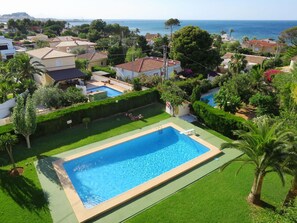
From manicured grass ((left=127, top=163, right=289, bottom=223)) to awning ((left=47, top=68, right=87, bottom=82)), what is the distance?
27.5 metres

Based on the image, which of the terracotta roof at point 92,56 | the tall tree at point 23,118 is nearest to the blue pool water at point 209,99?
the tall tree at point 23,118

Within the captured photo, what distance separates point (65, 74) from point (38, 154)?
20.6m

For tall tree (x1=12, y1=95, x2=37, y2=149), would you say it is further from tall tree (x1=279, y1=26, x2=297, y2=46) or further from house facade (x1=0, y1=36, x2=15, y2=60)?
tall tree (x1=279, y1=26, x2=297, y2=46)

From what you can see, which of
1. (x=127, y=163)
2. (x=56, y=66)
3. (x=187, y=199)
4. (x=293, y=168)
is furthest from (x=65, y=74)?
(x=293, y=168)

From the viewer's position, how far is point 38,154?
1902 centimetres

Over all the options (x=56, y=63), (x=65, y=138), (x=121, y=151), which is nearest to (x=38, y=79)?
(x=56, y=63)

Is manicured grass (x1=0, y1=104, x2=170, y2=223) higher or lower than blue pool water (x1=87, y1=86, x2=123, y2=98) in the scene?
higher

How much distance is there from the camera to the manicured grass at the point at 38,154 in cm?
1322

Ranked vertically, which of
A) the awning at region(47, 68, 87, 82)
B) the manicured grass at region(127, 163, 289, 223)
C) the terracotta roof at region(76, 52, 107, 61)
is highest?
the terracotta roof at region(76, 52, 107, 61)

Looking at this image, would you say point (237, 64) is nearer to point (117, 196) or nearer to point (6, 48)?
point (117, 196)

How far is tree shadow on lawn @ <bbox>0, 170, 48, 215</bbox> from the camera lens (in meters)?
13.7

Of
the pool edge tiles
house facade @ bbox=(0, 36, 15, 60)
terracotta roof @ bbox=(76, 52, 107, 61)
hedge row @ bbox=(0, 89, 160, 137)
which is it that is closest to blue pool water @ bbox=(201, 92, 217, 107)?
hedge row @ bbox=(0, 89, 160, 137)

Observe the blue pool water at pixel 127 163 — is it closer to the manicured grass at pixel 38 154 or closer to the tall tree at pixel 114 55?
the manicured grass at pixel 38 154

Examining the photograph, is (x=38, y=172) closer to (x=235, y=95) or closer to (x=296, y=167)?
(x=296, y=167)
